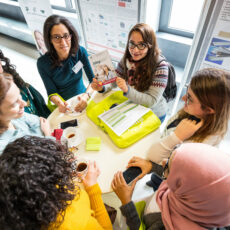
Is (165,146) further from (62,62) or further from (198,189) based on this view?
(62,62)

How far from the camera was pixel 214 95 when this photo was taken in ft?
2.95

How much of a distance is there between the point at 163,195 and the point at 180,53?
1903mm

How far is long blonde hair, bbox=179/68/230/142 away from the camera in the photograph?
883mm

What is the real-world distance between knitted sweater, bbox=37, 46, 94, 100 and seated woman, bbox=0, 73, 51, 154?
24.0 inches

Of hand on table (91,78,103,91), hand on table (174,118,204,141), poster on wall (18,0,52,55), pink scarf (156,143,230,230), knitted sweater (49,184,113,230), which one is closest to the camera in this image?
pink scarf (156,143,230,230)

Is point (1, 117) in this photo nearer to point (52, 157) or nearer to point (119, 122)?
point (52, 157)

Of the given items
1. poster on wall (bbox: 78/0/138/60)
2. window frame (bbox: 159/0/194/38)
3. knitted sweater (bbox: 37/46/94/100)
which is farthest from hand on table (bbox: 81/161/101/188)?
window frame (bbox: 159/0/194/38)

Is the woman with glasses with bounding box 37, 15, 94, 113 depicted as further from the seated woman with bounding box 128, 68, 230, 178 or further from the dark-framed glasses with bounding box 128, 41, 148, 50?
the seated woman with bounding box 128, 68, 230, 178

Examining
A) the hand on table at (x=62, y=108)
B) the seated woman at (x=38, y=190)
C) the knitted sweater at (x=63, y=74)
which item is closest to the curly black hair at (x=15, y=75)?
the knitted sweater at (x=63, y=74)

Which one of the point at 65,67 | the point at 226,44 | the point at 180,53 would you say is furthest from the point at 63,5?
the point at 226,44

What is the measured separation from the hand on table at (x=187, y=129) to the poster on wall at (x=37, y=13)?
2655 millimetres

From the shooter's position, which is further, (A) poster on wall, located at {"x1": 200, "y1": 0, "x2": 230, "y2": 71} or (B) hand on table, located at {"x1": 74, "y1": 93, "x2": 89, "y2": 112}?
(B) hand on table, located at {"x1": 74, "y1": 93, "x2": 89, "y2": 112}

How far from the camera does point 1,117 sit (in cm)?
97

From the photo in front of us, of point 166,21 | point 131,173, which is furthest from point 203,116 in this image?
point 166,21
